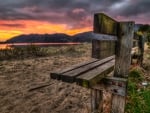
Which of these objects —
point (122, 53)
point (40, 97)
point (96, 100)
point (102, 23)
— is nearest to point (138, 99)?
point (96, 100)

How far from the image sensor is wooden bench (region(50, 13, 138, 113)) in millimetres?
2420

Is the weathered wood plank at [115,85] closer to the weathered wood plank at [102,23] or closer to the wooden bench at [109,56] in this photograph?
the wooden bench at [109,56]

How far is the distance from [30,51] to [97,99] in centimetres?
1037

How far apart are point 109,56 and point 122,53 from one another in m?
0.20

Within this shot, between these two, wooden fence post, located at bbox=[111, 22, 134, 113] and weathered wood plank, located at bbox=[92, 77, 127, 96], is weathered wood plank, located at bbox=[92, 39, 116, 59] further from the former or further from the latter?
weathered wood plank, located at bbox=[92, 77, 127, 96]

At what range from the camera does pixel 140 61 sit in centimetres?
812

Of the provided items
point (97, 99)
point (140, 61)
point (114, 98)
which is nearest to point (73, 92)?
point (97, 99)

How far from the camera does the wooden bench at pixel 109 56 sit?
7.94 ft

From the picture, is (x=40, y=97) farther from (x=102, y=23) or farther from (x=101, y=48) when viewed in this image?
(x=102, y=23)

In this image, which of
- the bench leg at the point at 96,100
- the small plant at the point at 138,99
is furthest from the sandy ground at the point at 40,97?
the small plant at the point at 138,99

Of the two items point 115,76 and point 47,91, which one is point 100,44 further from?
point 47,91

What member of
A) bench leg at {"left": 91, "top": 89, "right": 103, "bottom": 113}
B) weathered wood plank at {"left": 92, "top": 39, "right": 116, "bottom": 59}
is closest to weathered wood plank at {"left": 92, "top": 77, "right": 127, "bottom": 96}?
weathered wood plank at {"left": 92, "top": 39, "right": 116, "bottom": 59}

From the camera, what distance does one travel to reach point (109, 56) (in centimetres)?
276

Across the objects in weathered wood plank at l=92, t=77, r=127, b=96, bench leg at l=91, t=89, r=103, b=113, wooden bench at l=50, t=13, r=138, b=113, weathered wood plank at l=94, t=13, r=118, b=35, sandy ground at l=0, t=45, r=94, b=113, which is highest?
weathered wood plank at l=94, t=13, r=118, b=35
